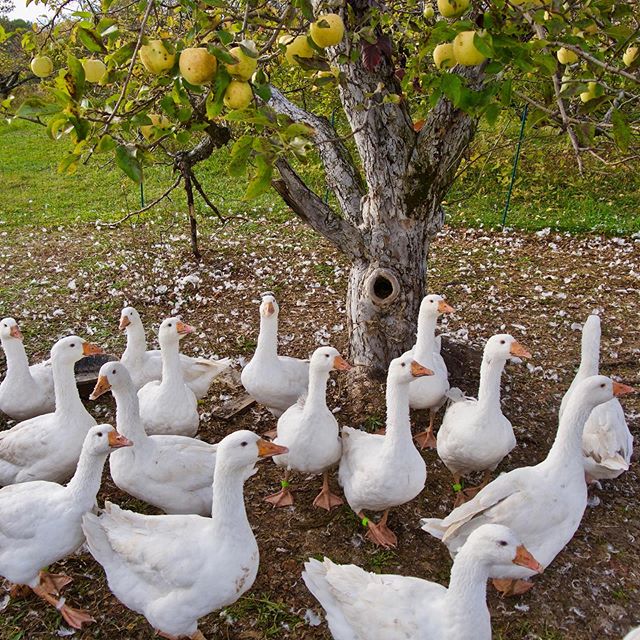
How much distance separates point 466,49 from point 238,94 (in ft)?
2.76

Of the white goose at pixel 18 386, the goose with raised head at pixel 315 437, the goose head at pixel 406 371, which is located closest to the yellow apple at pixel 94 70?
the goose with raised head at pixel 315 437

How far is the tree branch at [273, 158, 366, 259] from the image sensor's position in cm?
482

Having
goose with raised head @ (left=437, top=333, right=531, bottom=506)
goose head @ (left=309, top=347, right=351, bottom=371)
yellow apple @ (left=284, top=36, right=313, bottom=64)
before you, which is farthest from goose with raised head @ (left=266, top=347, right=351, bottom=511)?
yellow apple @ (left=284, top=36, right=313, bottom=64)

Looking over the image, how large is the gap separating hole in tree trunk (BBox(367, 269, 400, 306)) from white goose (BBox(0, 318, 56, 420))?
9.45 feet

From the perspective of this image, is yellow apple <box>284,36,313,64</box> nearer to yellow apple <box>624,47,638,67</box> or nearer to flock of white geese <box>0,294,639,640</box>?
yellow apple <box>624,47,638,67</box>

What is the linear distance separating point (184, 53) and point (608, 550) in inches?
151

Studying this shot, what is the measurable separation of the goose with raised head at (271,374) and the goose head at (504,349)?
1.55 m

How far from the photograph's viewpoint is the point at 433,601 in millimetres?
3008

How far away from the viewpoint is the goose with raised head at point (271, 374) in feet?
16.3

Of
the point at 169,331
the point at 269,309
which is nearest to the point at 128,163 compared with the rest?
the point at 169,331

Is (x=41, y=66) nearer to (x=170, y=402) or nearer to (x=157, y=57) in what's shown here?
(x=157, y=57)

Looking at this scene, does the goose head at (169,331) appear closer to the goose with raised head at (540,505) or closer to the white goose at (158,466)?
the white goose at (158,466)

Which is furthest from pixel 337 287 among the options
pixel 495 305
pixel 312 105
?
pixel 312 105

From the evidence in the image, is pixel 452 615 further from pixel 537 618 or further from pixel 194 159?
pixel 194 159
